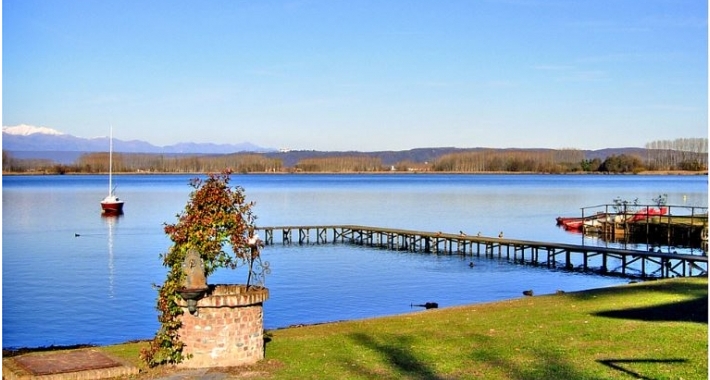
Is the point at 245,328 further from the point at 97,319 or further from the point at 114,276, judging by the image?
the point at 114,276

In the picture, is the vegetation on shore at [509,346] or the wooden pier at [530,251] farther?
the wooden pier at [530,251]

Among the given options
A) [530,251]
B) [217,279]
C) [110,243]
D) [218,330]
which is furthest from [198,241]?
[110,243]

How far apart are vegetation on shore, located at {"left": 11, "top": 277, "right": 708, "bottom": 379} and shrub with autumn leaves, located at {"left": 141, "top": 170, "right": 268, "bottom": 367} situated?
33 centimetres

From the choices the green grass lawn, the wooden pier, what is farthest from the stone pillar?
the wooden pier

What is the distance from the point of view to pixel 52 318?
25.6 metres

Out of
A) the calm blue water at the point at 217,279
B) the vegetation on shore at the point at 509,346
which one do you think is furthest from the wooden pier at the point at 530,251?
the vegetation on shore at the point at 509,346

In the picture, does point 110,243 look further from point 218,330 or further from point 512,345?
point 512,345

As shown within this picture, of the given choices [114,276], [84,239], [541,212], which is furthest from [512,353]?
[541,212]

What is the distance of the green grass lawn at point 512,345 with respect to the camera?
35.3ft

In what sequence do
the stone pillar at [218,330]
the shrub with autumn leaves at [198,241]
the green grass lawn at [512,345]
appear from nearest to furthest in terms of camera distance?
the green grass lawn at [512,345] < the stone pillar at [218,330] < the shrub with autumn leaves at [198,241]

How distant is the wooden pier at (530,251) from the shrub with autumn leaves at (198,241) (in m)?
25.7

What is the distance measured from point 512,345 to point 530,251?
35.8 metres

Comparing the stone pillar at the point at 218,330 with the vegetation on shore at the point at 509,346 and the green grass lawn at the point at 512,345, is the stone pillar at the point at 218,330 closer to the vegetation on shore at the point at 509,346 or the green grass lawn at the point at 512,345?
the vegetation on shore at the point at 509,346

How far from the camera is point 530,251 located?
4759 centimetres
